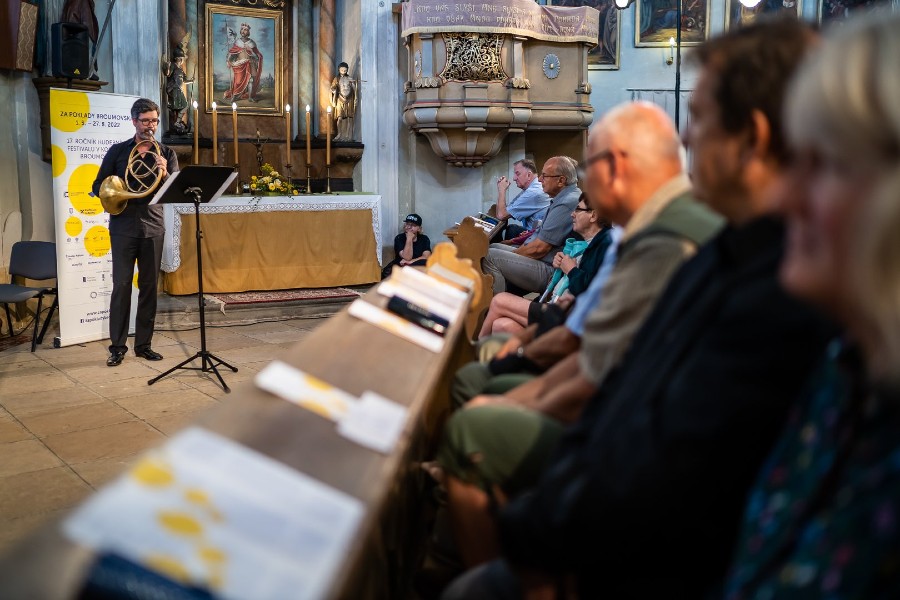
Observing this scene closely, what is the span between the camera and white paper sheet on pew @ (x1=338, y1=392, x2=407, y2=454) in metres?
1.66

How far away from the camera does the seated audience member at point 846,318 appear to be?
2.92ft

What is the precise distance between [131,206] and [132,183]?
0.17m

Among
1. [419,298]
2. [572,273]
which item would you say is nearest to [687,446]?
[419,298]

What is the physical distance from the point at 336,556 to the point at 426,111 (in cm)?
867

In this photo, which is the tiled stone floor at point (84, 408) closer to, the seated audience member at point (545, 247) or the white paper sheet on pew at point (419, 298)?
the white paper sheet on pew at point (419, 298)

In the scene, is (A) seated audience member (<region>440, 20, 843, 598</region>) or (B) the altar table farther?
(B) the altar table

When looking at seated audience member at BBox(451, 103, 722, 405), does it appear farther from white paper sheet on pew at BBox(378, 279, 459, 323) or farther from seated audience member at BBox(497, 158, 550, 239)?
seated audience member at BBox(497, 158, 550, 239)

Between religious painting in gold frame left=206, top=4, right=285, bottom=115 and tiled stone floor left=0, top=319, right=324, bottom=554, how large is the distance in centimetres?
371

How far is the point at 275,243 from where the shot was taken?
875 cm

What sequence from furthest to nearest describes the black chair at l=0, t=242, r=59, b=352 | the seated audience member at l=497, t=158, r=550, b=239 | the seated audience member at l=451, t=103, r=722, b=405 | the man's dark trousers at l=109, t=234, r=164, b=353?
the seated audience member at l=497, t=158, r=550, b=239
the black chair at l=0, t=242, r=59, b=352
the man's dark trousers at l=109, t=234, r=164, b=353
the seated audience member at l=451, t=103, r=722, b=405

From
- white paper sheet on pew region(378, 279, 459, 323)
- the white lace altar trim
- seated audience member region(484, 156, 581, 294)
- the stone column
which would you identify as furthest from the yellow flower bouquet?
white paper sheet on pew region(378, 279, 459, 323)

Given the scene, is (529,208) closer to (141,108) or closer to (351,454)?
(141,108)

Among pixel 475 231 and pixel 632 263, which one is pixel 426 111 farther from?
pixel 632 263

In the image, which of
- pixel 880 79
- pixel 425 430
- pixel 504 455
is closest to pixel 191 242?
pixel 425 430
